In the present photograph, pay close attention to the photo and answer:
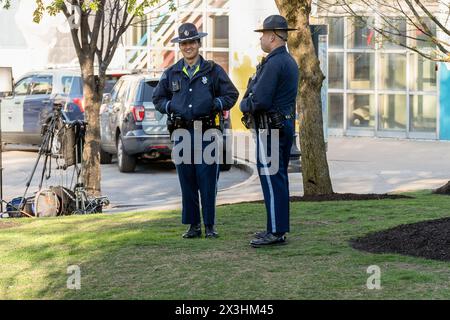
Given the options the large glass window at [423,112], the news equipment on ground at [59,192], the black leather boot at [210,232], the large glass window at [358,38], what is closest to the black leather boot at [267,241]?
the black leather boot at [210,232]

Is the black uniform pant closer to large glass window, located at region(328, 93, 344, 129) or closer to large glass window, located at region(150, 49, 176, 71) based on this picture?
large glass window, located at region(328, 93, 344, 129)

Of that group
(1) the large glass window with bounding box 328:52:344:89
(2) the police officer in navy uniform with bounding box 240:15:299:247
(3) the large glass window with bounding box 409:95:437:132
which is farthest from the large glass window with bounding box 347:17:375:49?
(2) the police officer in navy uniform with bounding box 240:15:299:247

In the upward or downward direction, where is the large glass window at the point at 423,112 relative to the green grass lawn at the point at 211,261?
upward

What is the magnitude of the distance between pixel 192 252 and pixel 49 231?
7.24 feet

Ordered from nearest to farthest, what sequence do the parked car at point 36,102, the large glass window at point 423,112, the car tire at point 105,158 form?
1. the car tire at point 105,158
2. the parked car at point 36,102
3. the large glass window at point 423,112

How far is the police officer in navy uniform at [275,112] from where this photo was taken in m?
9.31

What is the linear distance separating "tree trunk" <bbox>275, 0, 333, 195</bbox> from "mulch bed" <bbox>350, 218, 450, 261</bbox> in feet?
14.2

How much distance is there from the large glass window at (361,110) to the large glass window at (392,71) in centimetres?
48

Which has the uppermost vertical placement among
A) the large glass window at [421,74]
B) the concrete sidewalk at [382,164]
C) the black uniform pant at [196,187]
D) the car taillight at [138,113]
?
the large glass window at [421,74]

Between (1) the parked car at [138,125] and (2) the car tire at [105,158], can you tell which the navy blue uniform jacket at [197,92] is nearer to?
(1) the parked car at [138,125]

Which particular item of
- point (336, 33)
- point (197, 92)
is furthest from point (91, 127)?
point (336, 33)

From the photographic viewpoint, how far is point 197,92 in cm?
995

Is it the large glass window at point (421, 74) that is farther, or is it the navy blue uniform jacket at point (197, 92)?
the large glass window at point (421, 74)

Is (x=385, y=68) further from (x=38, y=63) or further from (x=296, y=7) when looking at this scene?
(x=296, y=7)
